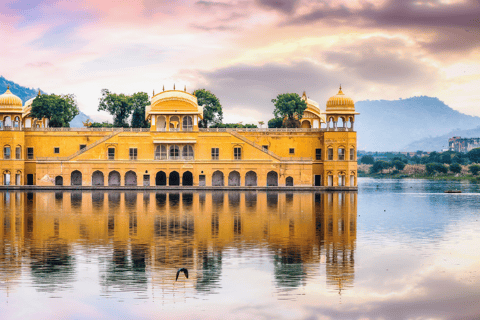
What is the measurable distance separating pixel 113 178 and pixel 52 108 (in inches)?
590

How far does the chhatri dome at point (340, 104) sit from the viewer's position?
72125 millimetres

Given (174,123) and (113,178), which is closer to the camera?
(113,178)

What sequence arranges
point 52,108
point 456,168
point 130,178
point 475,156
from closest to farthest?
point 130,178
point 52,108
point 456,168
point 475,156

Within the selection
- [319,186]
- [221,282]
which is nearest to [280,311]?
[221,282]

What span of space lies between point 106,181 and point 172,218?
111ft

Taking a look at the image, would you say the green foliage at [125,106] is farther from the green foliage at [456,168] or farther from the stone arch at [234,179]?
the green foliage at [456,168]

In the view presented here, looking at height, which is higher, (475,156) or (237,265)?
(475,156)

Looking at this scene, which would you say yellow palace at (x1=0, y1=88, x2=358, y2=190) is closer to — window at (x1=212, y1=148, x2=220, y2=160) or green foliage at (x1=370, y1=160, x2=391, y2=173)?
window at (x1=212, y1=148, x2=220, y2=160)

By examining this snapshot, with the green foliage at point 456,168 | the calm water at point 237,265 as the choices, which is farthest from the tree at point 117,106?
the green foliage at point 456,168

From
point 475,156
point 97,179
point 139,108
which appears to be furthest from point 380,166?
point 97,179

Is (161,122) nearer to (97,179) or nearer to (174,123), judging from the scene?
(174,123)

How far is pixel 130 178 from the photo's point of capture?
72312 mm

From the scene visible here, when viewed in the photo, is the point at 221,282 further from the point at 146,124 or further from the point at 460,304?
the point at 146,124

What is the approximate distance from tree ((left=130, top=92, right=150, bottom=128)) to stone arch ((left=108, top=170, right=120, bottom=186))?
13507 millimetres
